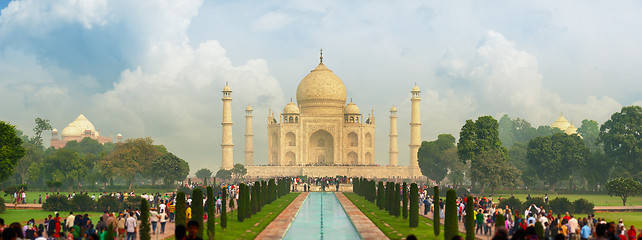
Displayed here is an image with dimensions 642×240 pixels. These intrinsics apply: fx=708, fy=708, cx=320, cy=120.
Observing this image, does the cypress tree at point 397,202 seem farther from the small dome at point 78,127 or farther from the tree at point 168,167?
the small dome at point 78,127

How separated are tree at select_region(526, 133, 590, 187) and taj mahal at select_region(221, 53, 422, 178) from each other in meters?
23.1

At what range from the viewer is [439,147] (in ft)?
251

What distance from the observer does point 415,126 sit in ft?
270

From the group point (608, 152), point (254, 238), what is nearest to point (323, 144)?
point (608, 152)

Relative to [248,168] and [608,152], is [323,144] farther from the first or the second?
[608,152]

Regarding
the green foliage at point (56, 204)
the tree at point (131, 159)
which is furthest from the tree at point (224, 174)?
the green foliage at point (56, 204)

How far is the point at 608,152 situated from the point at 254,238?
42029 millimetres

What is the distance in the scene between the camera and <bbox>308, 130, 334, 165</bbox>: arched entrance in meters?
88.2

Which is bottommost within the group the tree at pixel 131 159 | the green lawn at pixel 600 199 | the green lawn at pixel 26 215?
the green lawn at pixel 26 215

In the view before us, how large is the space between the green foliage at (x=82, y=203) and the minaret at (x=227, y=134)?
46451 millimetres

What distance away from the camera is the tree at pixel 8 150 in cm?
3722

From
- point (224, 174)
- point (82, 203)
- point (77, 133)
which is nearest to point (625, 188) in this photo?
point (82, 203)

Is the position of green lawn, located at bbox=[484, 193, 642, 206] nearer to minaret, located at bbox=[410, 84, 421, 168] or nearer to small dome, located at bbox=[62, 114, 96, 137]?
minaret, located at bbox=[410, 84, 421, 168]

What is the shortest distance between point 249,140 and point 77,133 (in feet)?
121
